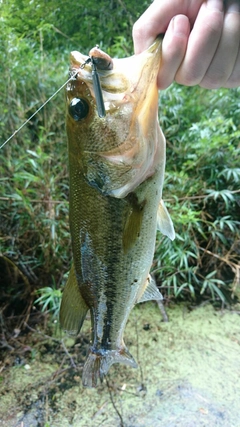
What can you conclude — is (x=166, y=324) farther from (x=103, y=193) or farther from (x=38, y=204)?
(x=103, y=193)

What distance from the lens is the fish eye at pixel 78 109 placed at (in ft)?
3.05

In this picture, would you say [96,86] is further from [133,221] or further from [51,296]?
[51,296]

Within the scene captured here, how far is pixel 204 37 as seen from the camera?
814mm

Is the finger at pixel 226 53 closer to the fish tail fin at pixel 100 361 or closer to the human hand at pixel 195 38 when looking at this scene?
the human hand at pixel 195 38

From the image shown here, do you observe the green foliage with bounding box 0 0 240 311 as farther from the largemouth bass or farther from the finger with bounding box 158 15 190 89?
the finger with bounding box 158 15 190 89

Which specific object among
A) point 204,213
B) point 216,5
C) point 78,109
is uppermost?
point 216,5

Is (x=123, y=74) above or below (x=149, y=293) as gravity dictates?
above

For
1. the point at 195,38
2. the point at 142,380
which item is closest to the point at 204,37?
the point at 195,38

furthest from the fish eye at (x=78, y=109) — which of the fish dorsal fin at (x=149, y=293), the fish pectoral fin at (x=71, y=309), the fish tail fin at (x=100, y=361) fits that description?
the fish tail fin at (x=100, y=361)

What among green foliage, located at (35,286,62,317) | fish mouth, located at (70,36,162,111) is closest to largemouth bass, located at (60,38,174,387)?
fish mouth, located at (70,36,162,111)

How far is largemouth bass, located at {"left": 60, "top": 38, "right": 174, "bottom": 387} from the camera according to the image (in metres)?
0.89

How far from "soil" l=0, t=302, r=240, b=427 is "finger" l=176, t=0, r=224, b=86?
6.20 ft

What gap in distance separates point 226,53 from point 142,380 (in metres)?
1.96

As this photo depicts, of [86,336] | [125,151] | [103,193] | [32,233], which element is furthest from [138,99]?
[86,336]
